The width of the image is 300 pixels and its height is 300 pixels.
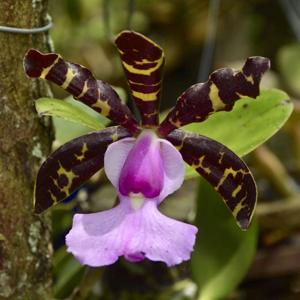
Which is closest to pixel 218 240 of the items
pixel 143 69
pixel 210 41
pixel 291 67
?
pixel 143 69

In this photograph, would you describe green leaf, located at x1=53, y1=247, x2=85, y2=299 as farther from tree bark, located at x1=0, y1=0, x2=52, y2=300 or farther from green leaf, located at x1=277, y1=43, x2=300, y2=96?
green leaf, located at x1=277, y1=43, x2=300, y2=96

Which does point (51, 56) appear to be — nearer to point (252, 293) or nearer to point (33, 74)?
point (33, 74)

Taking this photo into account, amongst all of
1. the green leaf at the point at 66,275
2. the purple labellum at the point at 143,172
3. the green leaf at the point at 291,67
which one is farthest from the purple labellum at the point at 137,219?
the green leaf at the point at 291,67

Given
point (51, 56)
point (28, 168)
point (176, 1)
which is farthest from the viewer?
point (176, 1)

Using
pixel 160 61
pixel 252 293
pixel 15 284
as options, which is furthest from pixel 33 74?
pixel 252 293

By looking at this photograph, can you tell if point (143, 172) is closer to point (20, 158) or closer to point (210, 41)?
point (20, 158)

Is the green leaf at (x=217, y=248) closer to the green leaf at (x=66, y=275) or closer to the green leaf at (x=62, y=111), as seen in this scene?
the green leaf at (x=66, y=275)

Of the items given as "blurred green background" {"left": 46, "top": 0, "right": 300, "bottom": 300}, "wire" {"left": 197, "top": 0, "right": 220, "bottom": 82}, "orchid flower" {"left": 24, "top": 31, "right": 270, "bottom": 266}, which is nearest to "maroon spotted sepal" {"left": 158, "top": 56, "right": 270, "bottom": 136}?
"orchid flower" {"left": 24, "top": 31, "right": 270, "bottom": 266}
